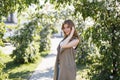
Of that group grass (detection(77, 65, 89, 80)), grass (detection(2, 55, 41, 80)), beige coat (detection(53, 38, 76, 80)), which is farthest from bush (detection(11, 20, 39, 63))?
beige coat (detection(53, 38, 76, 80))

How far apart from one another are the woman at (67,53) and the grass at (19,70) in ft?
17.4

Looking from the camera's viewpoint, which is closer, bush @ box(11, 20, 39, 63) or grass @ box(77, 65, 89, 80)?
grass @ box(77, 65, 89, 80)

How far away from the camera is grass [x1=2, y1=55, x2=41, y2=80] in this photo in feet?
35.8

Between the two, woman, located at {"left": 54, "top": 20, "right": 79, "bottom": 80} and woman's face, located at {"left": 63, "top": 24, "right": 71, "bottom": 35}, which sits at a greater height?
woman's face, located at {"left": 63, "top": 24, "right": 71, "bottom": 35}

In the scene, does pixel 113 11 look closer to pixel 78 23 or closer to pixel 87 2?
pixel 87 2

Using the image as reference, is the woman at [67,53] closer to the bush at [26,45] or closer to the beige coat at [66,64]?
the beige coat at [66,64]

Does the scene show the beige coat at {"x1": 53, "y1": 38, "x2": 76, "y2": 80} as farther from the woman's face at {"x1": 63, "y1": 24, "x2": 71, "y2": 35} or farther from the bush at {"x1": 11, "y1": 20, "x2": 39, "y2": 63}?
the bush at {"x1": 11, "y1": 20, "x2": 39, "y2": 63}

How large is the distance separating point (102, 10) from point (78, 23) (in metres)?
5.88

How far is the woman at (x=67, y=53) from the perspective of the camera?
5.36m

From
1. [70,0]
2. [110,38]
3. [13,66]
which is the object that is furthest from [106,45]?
[13,66]

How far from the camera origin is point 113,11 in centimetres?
729

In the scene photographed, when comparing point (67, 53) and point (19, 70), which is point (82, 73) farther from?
point (67, 53)

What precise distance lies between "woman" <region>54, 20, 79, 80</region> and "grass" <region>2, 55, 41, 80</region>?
5314 millimetres

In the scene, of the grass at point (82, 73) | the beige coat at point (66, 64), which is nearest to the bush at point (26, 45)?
the grass at point (82, 73)
